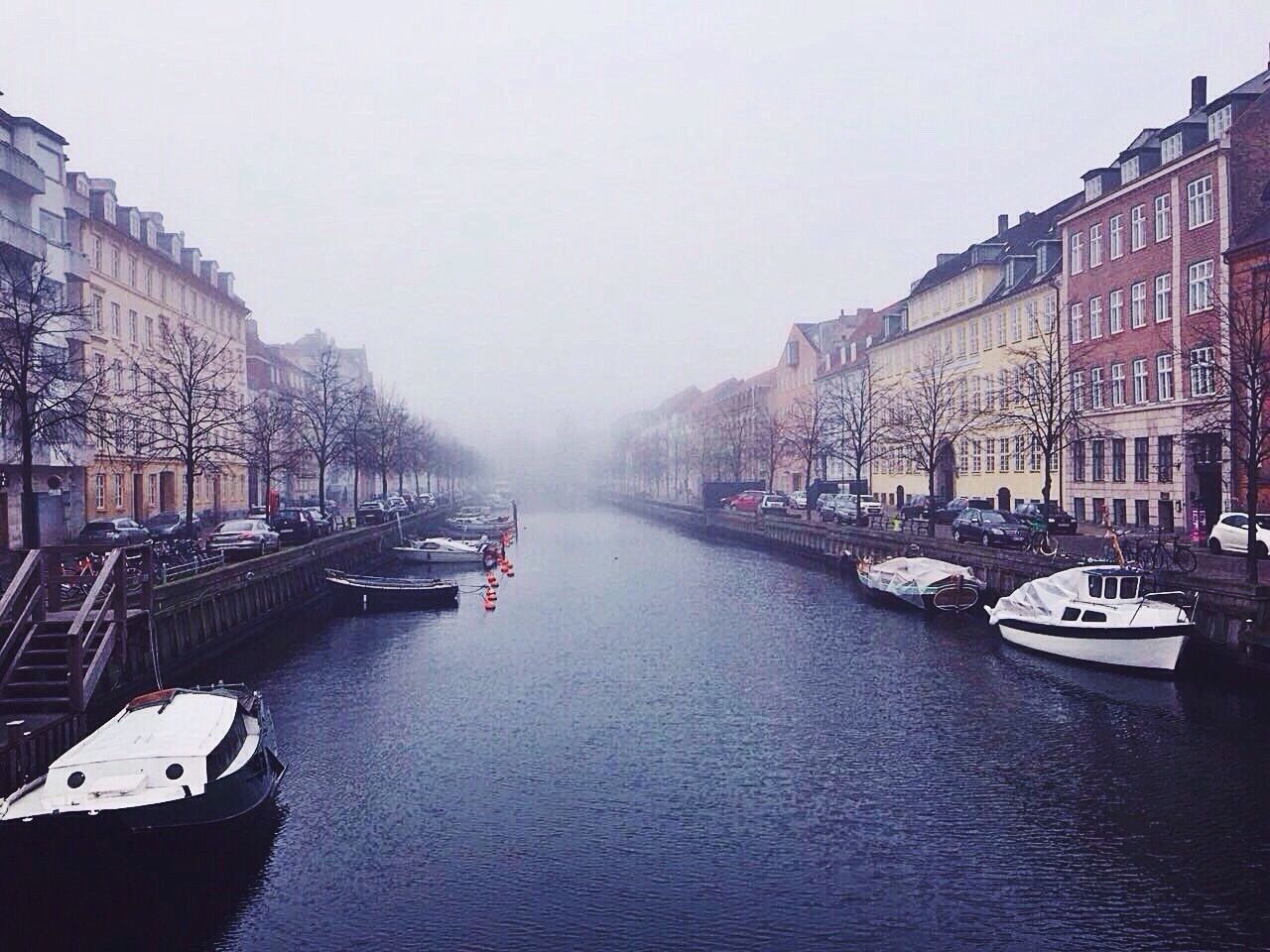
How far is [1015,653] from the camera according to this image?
104 ft

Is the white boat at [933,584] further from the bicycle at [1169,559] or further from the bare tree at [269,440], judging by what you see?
the bare tree at [269,440]

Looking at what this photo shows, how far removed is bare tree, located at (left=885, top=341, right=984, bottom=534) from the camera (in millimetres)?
60906

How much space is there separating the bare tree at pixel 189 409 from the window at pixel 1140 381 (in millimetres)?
39733

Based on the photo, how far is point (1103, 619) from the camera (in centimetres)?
2850

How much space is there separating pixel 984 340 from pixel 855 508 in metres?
13.6

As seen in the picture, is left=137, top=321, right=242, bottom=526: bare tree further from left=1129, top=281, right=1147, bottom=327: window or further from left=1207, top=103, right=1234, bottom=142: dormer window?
left=1207, top=103, right=1234, bottom=142: dormer window

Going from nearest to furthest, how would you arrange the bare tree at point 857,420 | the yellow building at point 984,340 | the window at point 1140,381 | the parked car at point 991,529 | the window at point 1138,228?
the parked car at point 991,529, the window at point 1140,381, the window at point 1138,228, the yellow building at point 984,340, the bare tree at point 857,420

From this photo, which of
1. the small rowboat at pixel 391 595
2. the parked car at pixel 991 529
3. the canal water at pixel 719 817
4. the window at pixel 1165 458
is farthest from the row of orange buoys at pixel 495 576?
the window at pixel 1165 458

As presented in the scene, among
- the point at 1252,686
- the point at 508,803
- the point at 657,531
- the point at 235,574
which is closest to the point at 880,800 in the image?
the point at 508,803

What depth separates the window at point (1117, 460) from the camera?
172ft

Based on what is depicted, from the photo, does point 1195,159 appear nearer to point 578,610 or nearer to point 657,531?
point 578,610

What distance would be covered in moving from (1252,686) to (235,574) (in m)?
28.1

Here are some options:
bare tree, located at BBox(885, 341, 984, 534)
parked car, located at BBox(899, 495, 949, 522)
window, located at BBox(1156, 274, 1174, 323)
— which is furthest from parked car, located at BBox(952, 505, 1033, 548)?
window, located at BBox(1156, 274, 1174, 323)

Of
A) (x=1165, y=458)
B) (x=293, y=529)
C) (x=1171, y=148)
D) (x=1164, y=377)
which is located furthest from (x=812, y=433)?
(x=293, y=529)
